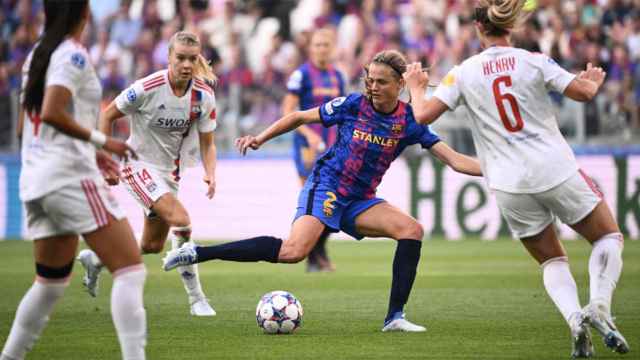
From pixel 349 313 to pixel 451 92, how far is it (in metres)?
3.40

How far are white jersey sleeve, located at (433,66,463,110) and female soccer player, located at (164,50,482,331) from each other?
1345 mm

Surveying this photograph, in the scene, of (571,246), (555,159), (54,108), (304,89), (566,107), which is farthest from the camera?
(566,107)

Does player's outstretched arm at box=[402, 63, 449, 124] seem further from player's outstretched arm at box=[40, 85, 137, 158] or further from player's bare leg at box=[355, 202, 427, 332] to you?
player's outstretched arm at box=[40, 85, 137, 158]

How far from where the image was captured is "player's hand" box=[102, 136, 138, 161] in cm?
620

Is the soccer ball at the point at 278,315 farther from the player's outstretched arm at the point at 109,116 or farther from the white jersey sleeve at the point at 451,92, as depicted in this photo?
the white jersey sleeve at the point at 451,92

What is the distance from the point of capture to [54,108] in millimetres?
5992

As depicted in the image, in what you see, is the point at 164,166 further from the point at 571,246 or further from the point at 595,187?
the point at 571,246

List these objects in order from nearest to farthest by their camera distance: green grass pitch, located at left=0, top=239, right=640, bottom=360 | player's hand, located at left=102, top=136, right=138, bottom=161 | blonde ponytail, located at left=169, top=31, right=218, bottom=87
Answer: player's hand, located at left=102, top=136, right=138, bottom=161 → green grass pitch, located at left=0, top=239, right=640, bottom=360 → blonde ponytail, located at left=169, top=31, right=218, bottom=87

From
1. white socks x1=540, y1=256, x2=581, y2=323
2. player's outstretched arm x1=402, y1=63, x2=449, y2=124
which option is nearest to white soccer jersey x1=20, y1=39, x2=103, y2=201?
player's outstretched arm x1=402, y1=63, x2=449, y2=124

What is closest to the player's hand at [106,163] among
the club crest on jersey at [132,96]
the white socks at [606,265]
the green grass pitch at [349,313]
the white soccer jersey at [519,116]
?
the green grass pitch at [349,313]

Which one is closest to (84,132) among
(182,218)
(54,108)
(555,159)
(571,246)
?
(54,108)

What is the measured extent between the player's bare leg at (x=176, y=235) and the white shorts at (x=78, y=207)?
3.55m

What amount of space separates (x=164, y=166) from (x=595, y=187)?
14.1ft

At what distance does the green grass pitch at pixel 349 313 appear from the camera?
25.9 ft
